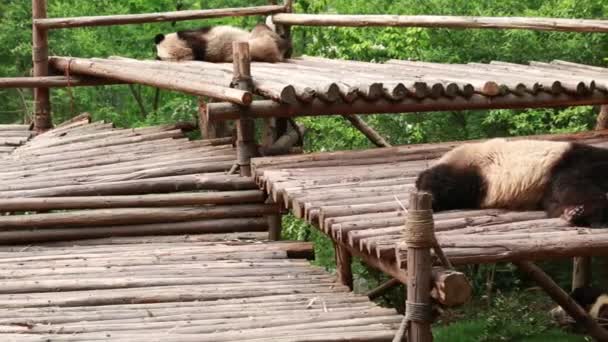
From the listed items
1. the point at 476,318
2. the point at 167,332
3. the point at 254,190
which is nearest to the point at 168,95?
the point at 476,318

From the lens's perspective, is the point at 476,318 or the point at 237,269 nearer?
the point at 237,269

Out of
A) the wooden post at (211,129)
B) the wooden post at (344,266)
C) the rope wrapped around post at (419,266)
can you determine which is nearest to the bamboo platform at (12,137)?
the wooden post at (211,129)

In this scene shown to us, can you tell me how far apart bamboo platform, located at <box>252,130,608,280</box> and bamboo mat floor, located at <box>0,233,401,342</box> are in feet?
1.14

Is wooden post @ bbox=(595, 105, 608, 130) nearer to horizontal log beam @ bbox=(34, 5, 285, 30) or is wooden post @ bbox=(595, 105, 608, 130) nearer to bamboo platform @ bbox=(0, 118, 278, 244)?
bamboo platform @ bbox=(0, 118, 278, 244)

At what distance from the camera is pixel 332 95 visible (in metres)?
7.48

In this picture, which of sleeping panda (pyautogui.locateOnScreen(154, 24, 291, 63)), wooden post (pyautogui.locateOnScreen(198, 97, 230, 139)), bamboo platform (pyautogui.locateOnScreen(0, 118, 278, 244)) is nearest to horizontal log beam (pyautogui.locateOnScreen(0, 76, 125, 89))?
sleeping panda (pyautogui.locateOnScreen(154, 24, 291, 63))

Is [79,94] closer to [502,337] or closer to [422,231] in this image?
[502,337]

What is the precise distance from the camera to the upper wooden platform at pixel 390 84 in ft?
24.6

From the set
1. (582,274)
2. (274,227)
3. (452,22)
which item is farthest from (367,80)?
(582,274)

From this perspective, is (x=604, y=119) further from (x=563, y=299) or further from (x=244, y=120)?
(x=244, y=120)

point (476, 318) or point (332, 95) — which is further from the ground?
point (332, 95)

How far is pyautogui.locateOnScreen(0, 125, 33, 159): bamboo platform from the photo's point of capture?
10.1m

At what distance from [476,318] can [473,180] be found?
4621mm

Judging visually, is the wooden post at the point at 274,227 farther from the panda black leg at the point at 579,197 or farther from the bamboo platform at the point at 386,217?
the panda black leg at the point at 579,197
